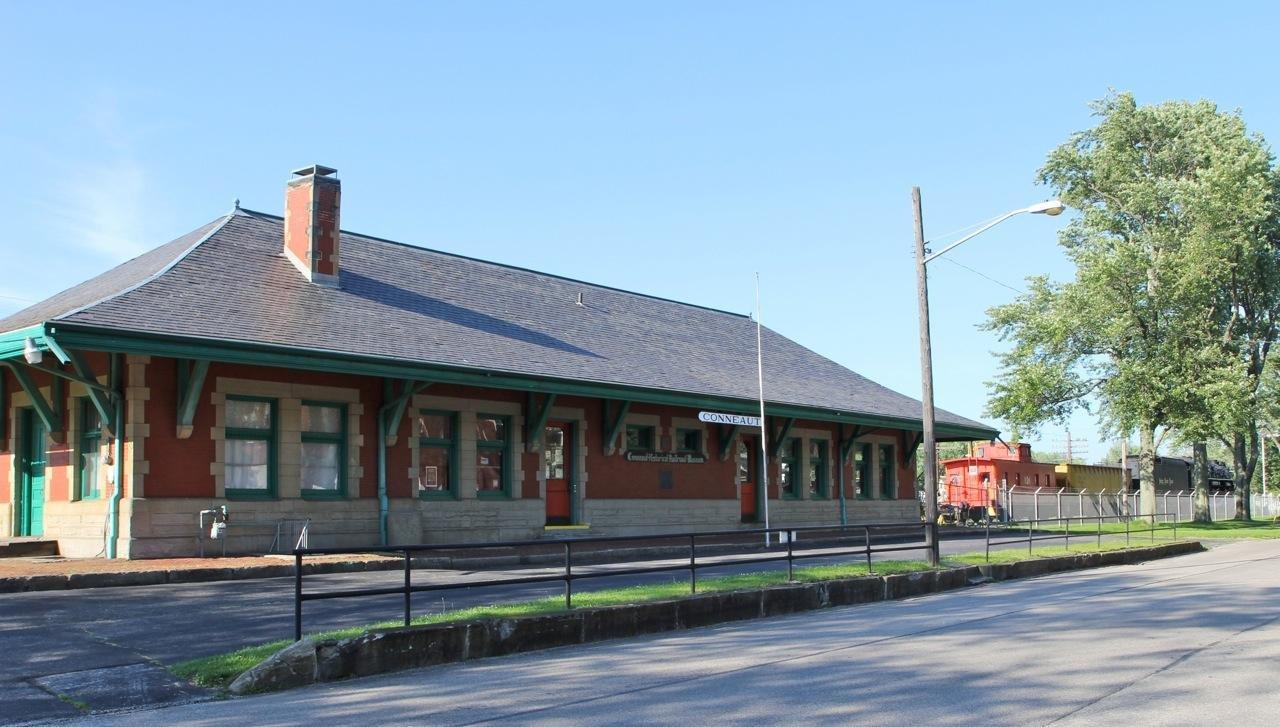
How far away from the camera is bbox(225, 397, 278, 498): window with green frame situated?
20.2 metres

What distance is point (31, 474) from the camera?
72.2 feet

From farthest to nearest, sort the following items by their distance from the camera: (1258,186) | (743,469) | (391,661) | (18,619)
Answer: (1258,186)
(743,469)
(18,619)
(391,661)

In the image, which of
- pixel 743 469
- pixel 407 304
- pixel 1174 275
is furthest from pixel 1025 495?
pixel 407 304

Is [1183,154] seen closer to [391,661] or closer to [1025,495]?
[1025,495]

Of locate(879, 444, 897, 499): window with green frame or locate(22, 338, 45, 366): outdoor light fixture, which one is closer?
locate(22, 338, 45, 366): outdoor light fixture

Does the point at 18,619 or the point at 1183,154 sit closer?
the point at 18,619

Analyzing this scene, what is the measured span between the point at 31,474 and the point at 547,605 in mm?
14055

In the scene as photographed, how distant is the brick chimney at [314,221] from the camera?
2332 cm

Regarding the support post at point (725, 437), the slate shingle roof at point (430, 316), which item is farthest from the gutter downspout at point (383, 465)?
the support post at point (725, 437)

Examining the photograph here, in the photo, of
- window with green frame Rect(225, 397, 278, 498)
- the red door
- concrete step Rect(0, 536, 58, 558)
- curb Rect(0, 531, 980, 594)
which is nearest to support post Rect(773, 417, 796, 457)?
curb Rect(0, 531, 980, 594)

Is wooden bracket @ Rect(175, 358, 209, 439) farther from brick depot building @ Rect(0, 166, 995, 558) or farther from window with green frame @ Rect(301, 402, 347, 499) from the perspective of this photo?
window with green frame @ Rect(301, 402, 347, 499)

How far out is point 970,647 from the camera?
37.2 feet

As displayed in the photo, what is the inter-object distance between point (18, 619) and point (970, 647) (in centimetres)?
1033

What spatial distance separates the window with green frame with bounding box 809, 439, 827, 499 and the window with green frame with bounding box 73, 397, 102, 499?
19.5 m
